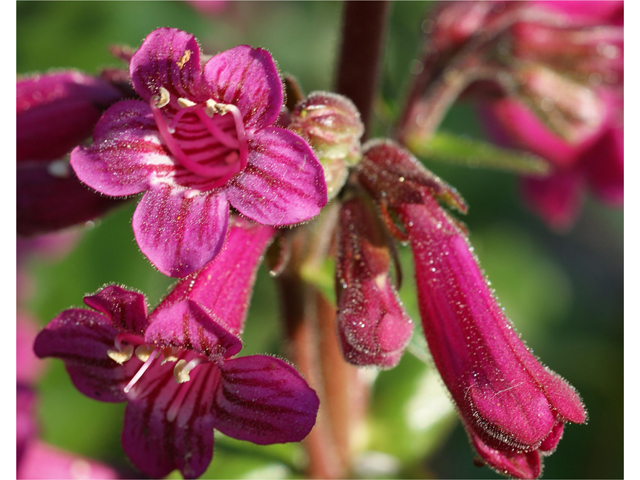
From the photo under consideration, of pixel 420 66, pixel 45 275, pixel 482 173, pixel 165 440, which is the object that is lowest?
pixel 45 275

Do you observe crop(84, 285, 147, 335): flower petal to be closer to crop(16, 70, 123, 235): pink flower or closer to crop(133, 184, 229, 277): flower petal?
crop(133, 184, 229, 277): flower petal

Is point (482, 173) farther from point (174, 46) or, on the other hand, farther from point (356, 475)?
point (174, 46)

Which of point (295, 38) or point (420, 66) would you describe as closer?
point (420, 66)

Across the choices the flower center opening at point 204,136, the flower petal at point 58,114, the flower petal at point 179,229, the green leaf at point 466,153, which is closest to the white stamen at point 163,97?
the flower center opening at point 204,136

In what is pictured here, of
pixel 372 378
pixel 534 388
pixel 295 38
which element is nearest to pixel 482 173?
pixel 295 38
